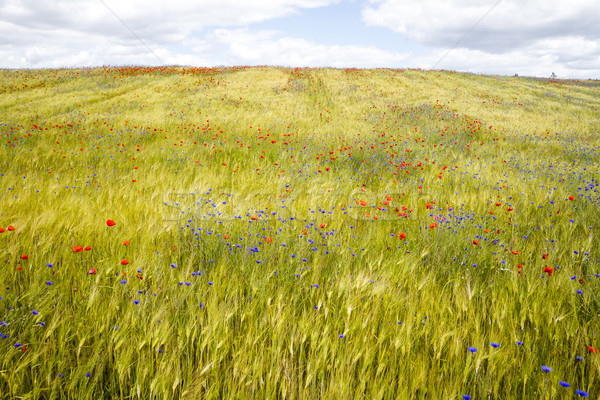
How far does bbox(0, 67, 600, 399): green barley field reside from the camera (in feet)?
4.05

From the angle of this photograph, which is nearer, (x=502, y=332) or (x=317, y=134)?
(x=502, y=332)

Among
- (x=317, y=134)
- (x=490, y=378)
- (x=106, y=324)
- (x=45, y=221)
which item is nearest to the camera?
(x=490, y=378)

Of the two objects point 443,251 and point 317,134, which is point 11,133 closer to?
point 317,134

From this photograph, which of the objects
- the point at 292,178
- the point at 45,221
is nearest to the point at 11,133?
the point at 45,221

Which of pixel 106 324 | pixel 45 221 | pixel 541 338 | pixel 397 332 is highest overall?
pixel 45 221

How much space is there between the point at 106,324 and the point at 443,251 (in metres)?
2.45

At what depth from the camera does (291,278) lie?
6.51ft

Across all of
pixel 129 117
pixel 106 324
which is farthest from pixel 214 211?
pixel 129 117

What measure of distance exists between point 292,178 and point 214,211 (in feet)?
6.18

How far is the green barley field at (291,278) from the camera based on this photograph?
1234 mm

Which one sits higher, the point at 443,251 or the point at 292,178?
the point at 292,178

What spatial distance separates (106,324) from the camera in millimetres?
1369

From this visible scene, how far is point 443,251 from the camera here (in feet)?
7.86

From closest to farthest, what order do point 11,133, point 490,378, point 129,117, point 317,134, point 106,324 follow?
point 490,378 → point 106,324 → point 11,133 → point 317,134 → point 129,117
